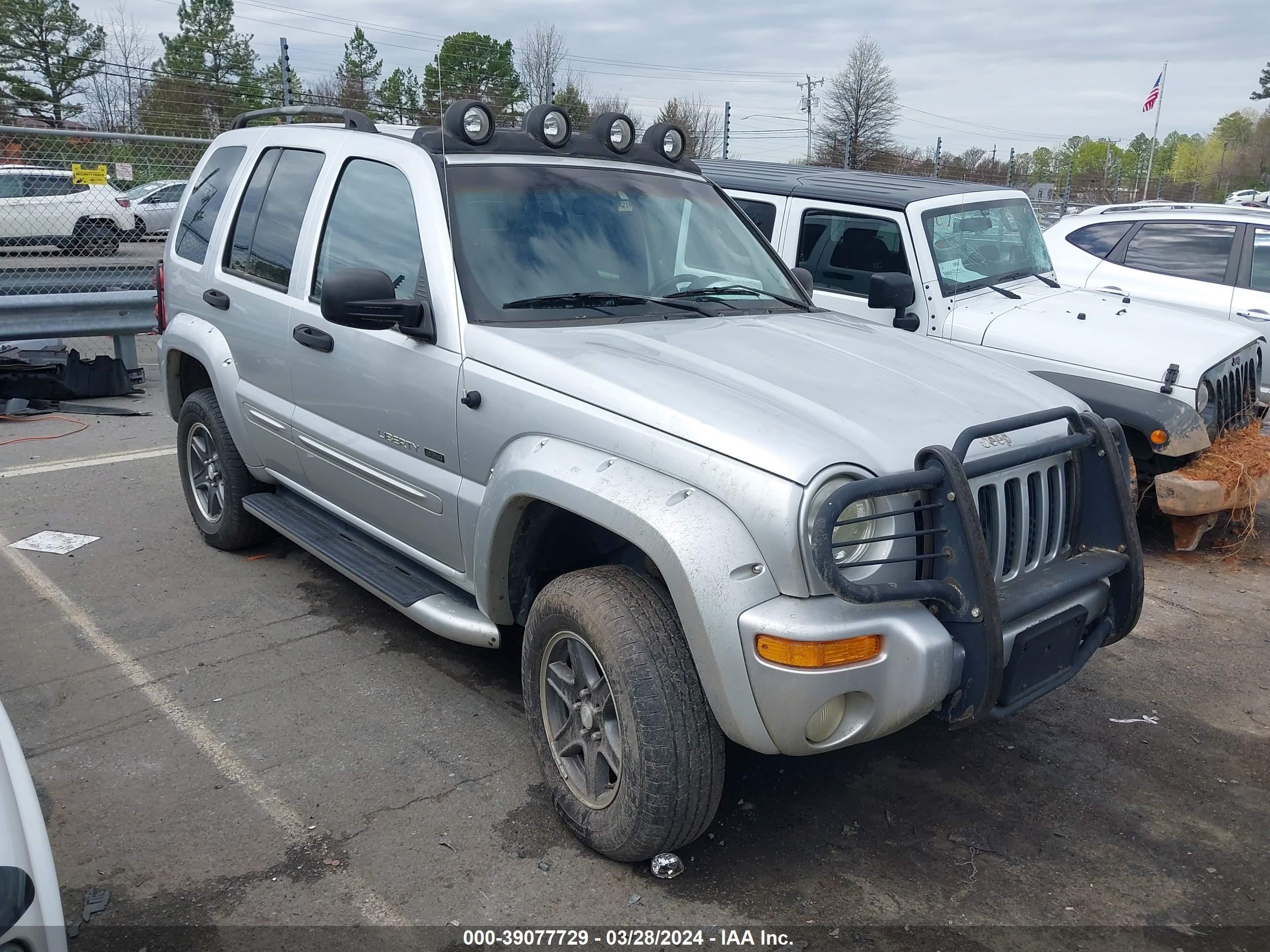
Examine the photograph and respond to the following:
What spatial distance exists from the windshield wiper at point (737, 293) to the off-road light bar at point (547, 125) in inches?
31.3

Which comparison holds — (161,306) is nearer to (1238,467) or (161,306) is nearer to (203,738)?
(203,738)

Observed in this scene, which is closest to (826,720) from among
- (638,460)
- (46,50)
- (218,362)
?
(638,460)

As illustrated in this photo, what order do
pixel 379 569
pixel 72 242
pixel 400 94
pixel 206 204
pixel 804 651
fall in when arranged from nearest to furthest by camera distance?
pixel 804 651 < pixel 379 569 < pixel 206 204 < pixel 72 242 < pixel 400 94

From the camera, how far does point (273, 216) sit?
4.62 meters

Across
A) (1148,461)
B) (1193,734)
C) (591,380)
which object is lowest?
(1193,734)

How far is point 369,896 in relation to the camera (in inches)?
114

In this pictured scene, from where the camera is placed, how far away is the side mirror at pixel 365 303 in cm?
337

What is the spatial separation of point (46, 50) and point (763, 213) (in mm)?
37341

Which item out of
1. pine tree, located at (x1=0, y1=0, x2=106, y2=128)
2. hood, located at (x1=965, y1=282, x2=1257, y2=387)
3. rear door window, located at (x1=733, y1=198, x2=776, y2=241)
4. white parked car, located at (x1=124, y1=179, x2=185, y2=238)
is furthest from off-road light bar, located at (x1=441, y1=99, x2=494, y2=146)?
pine tree, located at (x1=0, y1=0, x2=106, y2=128)

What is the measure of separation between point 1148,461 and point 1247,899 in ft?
10.5

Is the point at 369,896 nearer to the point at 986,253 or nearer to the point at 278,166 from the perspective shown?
the point at 278,166

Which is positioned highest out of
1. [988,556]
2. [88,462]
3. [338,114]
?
[338,114]

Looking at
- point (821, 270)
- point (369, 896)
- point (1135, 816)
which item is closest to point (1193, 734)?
point (1135, 816)

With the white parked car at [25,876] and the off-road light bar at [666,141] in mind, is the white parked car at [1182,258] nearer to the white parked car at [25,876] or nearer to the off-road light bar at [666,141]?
the off-road light bar at [666,141]
